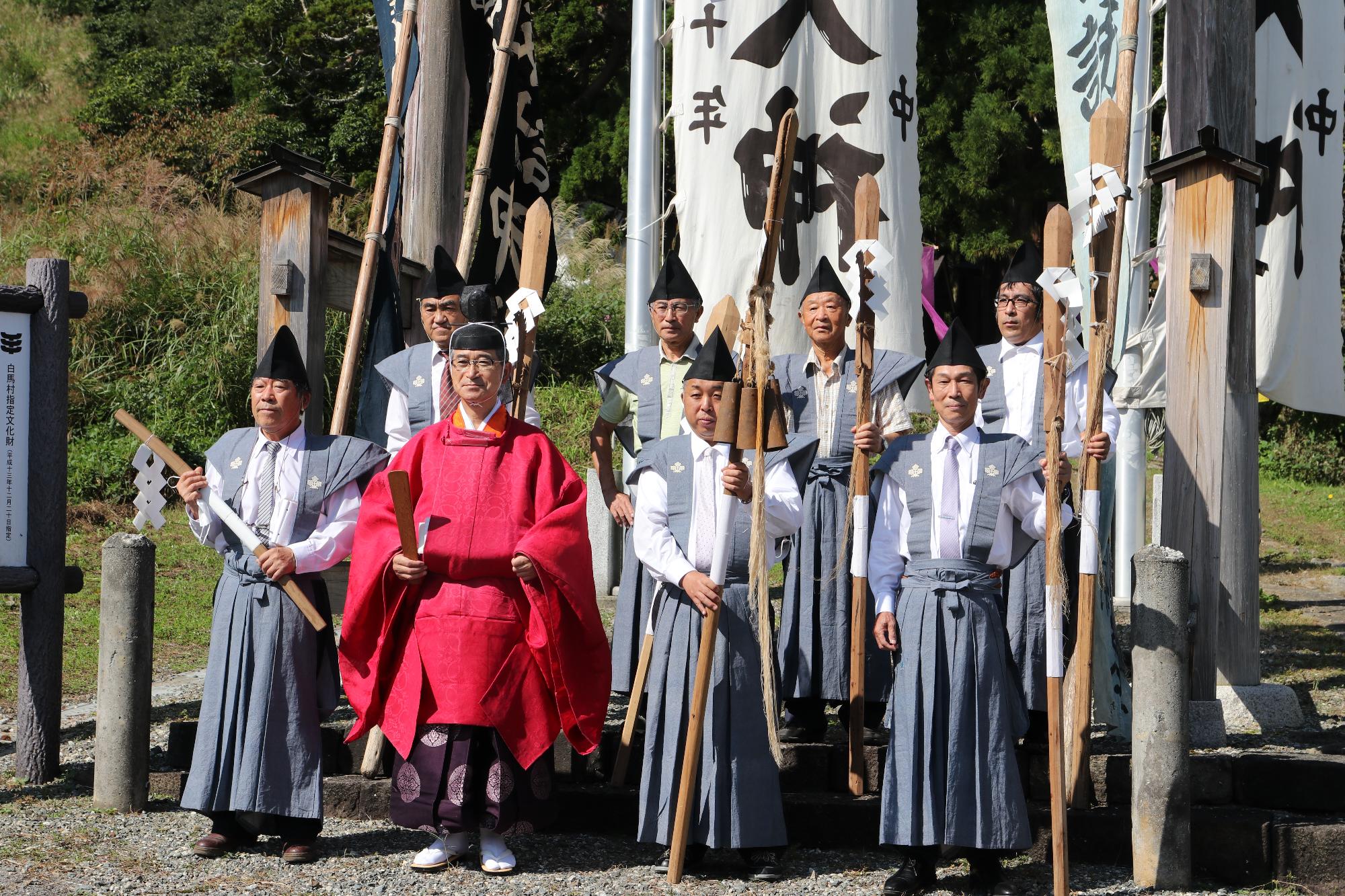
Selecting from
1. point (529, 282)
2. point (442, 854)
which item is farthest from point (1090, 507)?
point (442, 854)

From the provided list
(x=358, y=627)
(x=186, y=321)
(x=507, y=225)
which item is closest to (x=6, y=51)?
(x=186, y=321)

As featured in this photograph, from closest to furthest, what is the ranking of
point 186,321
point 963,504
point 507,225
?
point 963,504, point 507,225, point 186,321

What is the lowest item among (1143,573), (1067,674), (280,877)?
(280,877)

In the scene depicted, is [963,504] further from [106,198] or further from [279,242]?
[106,198]

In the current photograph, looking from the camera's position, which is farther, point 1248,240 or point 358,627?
point 1248,240

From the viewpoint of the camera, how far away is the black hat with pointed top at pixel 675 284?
5625 mm

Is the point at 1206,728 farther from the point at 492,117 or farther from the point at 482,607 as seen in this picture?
the point at 492,117

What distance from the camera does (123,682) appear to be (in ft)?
17.4

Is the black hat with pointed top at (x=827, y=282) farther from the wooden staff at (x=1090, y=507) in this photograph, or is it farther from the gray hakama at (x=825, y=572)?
the wooden staff at (x=1090, y=507)

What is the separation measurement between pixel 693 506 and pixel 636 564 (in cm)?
106

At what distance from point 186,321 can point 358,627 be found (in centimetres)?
893

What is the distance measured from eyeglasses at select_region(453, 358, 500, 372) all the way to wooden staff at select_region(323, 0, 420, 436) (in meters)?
0.78

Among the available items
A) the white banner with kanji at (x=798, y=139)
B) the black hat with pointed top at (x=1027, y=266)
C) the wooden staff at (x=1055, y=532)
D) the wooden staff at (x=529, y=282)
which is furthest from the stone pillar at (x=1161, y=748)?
the white banner with kanji at (x=798, y=139)

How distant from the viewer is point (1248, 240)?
6094 mm
